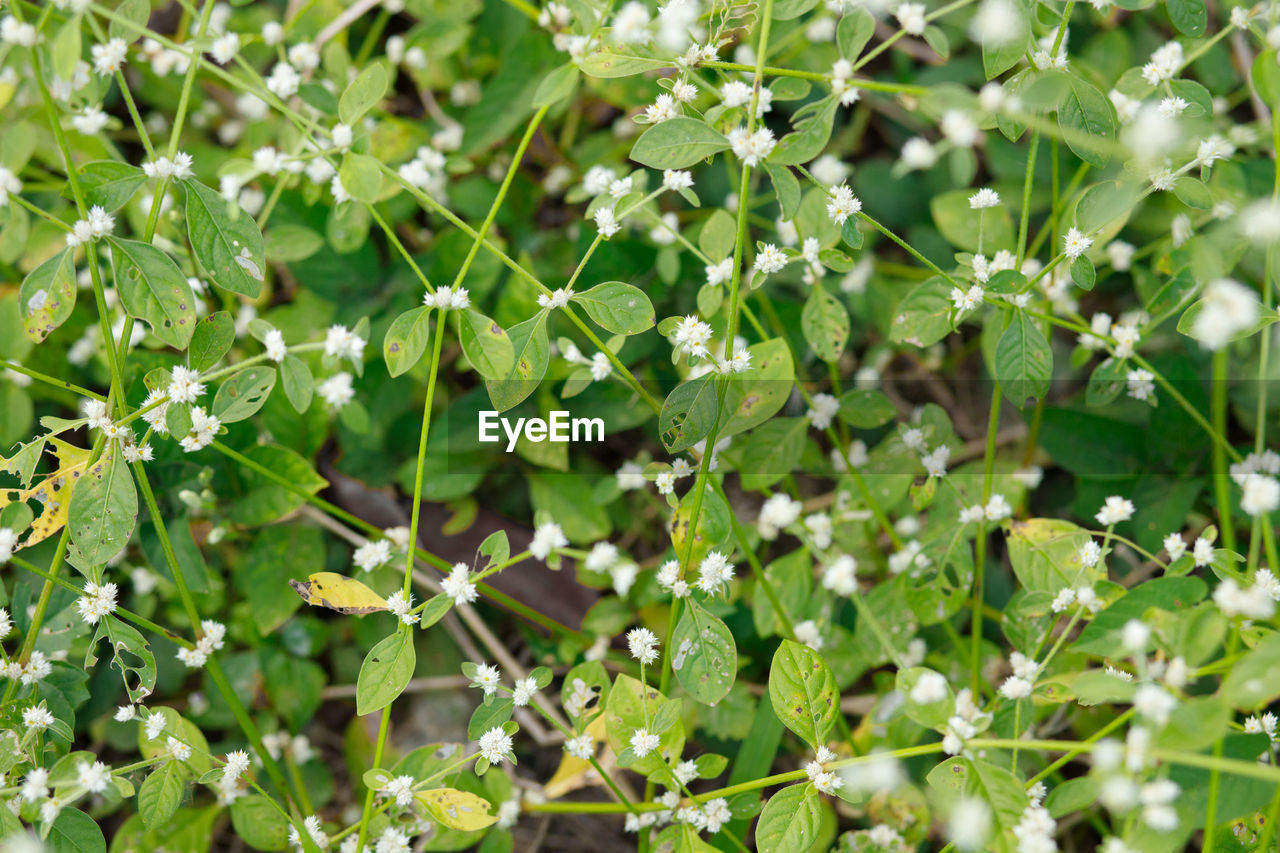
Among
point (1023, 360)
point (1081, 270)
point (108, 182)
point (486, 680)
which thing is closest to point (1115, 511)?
point (1023, 360)

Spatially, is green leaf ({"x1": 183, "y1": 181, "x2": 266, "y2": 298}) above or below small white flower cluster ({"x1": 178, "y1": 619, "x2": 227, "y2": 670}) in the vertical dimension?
above

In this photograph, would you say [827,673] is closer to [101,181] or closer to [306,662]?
[306,662]

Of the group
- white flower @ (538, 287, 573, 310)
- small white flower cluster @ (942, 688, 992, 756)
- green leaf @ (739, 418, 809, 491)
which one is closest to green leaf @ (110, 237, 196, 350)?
white flower @ (538, 287, 573, 310)

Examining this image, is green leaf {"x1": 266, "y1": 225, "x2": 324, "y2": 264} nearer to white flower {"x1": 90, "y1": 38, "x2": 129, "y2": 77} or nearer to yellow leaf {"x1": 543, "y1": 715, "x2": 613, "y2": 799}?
white flower {"x1": 90, "y1": 38, "x2": 129, "y2": 77}

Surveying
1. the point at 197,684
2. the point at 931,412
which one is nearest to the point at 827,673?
the point at 931,412

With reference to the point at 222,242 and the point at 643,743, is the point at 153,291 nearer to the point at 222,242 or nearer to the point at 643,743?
the point at 222,242

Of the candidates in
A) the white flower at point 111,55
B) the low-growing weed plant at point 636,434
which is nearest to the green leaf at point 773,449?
the low-growing weed plant at point 636,434
